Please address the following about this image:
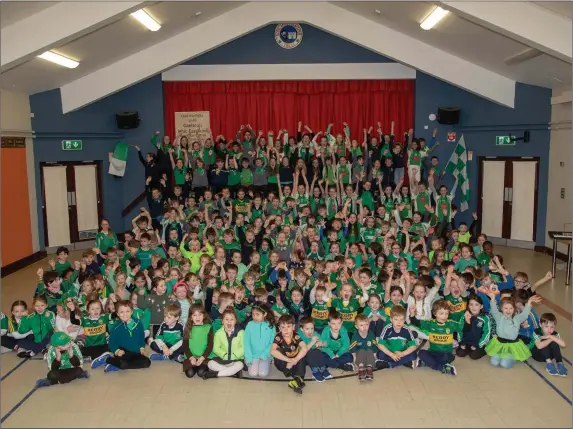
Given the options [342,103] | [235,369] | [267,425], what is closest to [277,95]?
[342,103]

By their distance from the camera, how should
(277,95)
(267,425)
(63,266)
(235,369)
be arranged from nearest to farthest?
(267,425), (235,369), (63,266), (277,95)

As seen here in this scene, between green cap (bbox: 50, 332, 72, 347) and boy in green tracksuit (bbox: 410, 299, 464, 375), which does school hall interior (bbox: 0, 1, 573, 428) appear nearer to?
boy in green tracksuit (bbox: 410, 299, 464, 375)

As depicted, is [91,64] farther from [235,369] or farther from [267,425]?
[267,425]

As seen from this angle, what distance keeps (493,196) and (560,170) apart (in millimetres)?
2065

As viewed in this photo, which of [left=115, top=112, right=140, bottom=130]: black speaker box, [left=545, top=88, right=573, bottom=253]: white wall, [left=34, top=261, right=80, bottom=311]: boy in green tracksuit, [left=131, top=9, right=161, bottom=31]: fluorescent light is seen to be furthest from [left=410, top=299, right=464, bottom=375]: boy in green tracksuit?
[left=115, top=112, right=140, bottom=130]: black speaker box

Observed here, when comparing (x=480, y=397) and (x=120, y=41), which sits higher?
(x=120, y=41)

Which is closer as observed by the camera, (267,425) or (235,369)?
(267,425)

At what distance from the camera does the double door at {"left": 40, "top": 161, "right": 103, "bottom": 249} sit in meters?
12.8

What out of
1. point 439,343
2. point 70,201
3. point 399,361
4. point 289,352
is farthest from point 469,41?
point 70,201

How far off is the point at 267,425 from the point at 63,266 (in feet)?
16.3

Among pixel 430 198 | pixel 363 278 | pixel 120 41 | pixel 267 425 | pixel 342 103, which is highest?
pixel 120 41

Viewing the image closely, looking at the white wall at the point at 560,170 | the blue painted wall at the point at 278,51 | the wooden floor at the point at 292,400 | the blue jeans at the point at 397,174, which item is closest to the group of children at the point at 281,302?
the wooden floor at the point at 292,400

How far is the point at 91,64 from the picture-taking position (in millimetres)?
11852

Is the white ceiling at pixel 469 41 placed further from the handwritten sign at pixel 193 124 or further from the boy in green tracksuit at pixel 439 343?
the boy in green tracksuit at pixel 439 343
